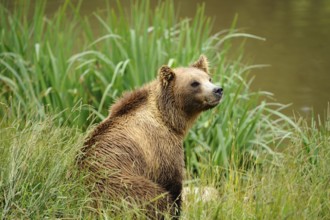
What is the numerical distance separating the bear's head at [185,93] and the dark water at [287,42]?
386cm

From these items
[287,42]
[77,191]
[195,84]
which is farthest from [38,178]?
[287,42]

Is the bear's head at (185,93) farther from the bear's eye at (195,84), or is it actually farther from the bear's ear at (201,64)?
the bear's ear at (201,64)

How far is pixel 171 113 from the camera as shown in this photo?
5.65 meters

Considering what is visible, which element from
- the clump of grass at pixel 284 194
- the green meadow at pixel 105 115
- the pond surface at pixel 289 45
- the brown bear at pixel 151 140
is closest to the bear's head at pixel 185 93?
the brown bear at pixel 151 140

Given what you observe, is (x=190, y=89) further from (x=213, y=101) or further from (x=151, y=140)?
(x=151, y=140)

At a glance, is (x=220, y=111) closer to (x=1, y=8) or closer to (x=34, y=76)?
(x=34, y=76)

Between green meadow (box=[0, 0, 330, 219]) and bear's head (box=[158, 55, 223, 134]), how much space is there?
40cm

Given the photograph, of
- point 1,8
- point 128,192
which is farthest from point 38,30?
point 128,192

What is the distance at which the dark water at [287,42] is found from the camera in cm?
1082

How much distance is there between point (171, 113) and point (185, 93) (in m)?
0.18

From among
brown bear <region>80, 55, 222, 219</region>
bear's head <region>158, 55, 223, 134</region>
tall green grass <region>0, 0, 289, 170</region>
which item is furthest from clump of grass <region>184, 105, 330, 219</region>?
tall green grass <region>0, 0, 289, 170</region>

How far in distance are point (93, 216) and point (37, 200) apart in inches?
16.3

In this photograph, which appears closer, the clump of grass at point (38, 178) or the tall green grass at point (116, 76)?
the clump of grass at point (38, 178)

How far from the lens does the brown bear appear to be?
5.05 metres
